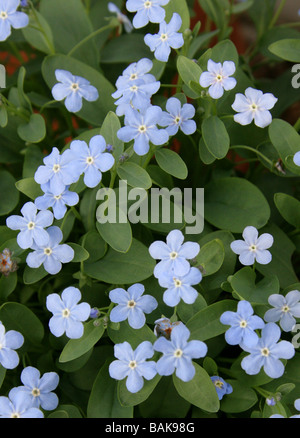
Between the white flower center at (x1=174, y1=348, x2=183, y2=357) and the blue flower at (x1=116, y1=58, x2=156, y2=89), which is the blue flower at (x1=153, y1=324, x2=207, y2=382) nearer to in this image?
the white flower center at (x1=174, y1=348, x2=183, y2=357)

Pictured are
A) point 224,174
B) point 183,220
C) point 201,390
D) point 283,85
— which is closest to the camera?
point 201,390

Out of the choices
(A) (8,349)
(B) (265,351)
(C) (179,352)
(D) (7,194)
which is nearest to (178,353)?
(C) (179,352)

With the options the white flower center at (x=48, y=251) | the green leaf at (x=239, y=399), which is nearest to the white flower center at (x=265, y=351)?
the green leaf at (x=239, y=399)

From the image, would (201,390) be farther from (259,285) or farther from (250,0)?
(250,0)

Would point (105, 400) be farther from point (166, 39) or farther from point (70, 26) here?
point (70, 26)

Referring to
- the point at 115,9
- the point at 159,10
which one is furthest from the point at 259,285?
the point at 115,9

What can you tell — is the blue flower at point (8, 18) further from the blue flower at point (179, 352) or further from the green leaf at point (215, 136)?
the blue flower at point (179, 352)
